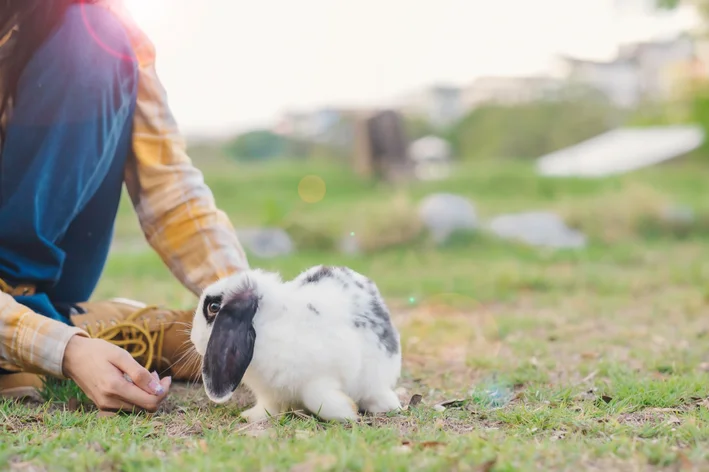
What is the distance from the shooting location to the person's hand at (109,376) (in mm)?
2238

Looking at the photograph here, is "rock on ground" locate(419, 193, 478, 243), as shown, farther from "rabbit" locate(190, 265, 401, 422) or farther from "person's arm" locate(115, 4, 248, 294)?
"rabbit" locate(190, 265, 401, 422)

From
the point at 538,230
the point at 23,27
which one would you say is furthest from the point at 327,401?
the point at 538,230

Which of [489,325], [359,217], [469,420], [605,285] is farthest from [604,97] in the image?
[469,420]

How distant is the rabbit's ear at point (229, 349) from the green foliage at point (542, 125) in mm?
21279

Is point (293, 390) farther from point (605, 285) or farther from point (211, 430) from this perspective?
point (605, 285)

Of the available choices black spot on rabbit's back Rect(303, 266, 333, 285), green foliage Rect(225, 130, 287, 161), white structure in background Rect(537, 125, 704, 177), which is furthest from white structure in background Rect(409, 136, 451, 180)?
black spot on rabbit's back Rect(303, 266, 333, 285)

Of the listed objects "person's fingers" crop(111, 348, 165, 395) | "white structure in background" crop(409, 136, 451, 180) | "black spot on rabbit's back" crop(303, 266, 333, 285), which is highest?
"black spot on rabbit's back" crop(303, 266, 333, 285)

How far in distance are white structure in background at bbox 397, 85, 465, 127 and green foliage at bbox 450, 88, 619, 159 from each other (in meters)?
2.36

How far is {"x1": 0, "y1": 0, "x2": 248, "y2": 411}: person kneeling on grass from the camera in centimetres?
259

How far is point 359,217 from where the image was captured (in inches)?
347

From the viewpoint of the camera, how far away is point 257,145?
73.9 ft

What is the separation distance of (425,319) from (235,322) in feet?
8.05

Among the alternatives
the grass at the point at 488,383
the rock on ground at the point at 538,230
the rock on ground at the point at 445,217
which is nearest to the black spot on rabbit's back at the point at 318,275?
the grass at the point at 488,383

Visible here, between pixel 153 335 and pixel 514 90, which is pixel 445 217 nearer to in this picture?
pixel 153 335
